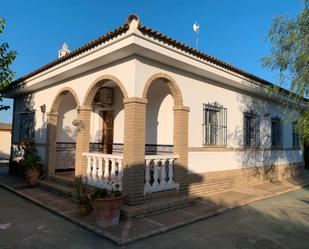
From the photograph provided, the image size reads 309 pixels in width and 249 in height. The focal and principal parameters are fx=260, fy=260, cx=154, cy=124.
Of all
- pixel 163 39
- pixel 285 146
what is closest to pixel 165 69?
pixel 163 39

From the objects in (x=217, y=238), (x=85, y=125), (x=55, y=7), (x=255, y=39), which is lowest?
(x=217, y=238)

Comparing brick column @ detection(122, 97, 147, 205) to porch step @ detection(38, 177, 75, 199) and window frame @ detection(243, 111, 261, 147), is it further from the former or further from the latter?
window frame @ detection(243, 111, 261, 147)

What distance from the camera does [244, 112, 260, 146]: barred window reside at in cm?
984

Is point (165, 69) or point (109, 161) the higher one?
point (165, 69)

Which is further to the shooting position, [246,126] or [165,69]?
[246,126]

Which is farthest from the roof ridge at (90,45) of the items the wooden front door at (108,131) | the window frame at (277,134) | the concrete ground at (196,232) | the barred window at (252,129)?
the window frame at (277,134)

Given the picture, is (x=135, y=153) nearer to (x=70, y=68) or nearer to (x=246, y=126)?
(x=70, y=68)

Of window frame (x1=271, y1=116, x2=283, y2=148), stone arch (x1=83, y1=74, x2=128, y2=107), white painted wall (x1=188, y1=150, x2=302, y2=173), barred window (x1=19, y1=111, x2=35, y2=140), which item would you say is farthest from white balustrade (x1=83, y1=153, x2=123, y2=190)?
window frame (x1=271, y1=116, x2=283, y2=148)

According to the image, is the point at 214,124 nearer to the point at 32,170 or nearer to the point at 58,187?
the point at 58,187

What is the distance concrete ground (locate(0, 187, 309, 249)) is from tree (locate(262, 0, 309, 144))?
2.48m

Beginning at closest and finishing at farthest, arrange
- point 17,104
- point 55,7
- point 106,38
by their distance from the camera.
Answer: point 106,38 < point 55,7 < point 17,104

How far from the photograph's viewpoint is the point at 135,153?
5.92 metres

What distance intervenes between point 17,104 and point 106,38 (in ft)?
26.8

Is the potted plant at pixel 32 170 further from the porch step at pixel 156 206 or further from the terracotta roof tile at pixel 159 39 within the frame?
the porch step at pixel 156 206
